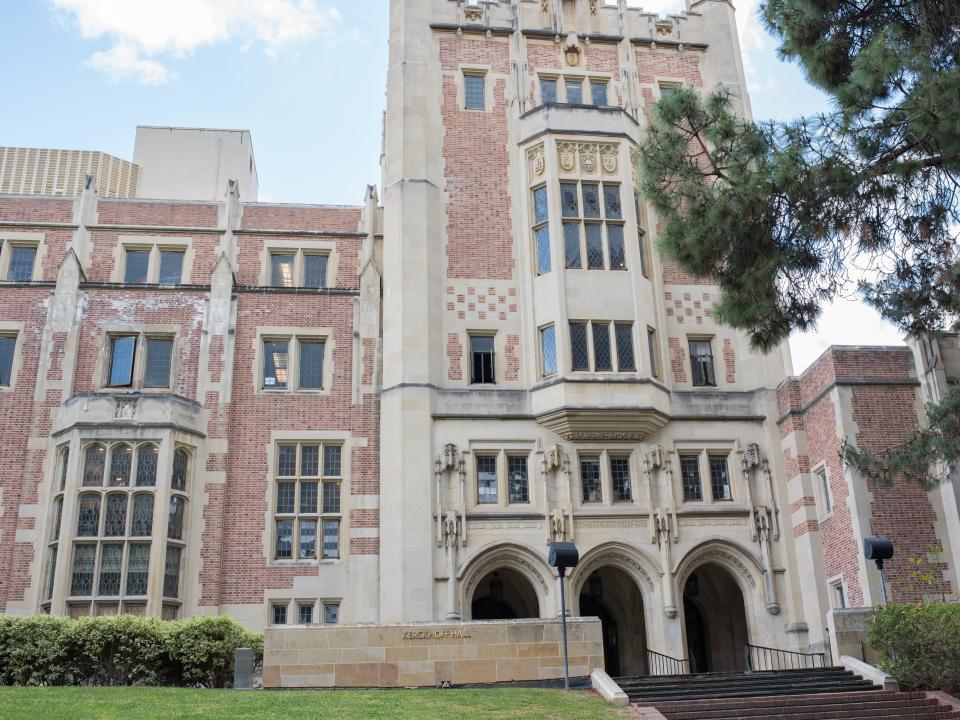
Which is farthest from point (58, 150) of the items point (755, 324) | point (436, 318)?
point (755, 324)

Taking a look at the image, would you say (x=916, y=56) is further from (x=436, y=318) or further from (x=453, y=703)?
(x=436, y=318)

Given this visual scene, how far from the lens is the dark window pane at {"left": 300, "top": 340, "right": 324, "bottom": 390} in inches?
1074

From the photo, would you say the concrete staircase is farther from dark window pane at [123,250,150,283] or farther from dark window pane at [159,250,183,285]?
dark window pane at [123,250,150,283]

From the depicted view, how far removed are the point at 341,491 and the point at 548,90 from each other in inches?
524

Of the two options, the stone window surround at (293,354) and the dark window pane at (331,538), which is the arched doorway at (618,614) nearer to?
the dark window pane at (331,538)

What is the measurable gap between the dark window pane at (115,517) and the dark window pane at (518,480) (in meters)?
9.17

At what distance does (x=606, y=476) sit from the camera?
2583cm

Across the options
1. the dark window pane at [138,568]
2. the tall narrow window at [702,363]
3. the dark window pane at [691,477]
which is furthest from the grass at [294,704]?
the tall narrow window at [702,363]

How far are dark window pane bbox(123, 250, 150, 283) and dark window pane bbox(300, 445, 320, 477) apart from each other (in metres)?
6.72

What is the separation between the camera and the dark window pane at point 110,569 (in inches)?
928

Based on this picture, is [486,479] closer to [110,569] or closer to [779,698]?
[110,569]

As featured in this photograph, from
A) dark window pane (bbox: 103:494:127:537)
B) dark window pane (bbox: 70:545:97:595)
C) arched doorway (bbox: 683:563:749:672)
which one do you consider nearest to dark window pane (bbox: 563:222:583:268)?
arched doorway (bbox: 683:563:749:672)

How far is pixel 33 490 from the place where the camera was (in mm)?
25047

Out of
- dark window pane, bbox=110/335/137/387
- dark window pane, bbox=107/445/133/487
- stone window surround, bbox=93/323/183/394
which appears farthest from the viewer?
dark window pane, bbox=110/335/137/387
